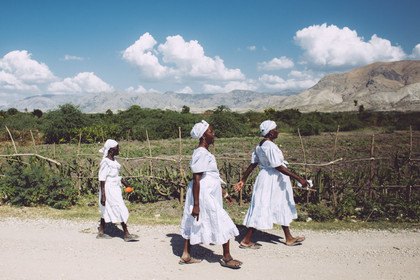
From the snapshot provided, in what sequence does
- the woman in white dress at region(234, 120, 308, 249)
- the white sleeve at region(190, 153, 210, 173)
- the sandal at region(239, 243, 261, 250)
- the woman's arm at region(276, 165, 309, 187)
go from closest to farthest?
the white sleeve at region(190, 153, 210, 173)
the woman's arm at region(276, 165, 309, 187)
the woman in white dress at region(234, 120, 308, 249)
the sandal at region(239, 243, 261, 250)

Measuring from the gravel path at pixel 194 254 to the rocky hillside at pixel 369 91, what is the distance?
90.3 meters

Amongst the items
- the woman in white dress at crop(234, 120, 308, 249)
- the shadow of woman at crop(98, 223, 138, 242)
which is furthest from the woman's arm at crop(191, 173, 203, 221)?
the shadow of woman at crop(98, 223, 138, 242)

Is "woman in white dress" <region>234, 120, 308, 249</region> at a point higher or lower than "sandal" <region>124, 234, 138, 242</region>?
higher

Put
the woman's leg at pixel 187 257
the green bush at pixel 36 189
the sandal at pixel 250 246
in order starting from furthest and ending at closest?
the green bush at pixel 36 189 → the sandal at pixel 250 246 → the woman's leg at pixel 187 257

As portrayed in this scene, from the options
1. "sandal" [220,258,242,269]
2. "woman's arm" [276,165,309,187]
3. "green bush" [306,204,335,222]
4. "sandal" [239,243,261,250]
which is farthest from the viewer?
"green bush" [306,204,335,222]

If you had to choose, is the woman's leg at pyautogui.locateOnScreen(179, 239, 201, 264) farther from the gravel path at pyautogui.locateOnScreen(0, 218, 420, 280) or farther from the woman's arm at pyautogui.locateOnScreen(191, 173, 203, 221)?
the woman's arm at pyautogui.locateOnScreen(191, 173, 203, 221)

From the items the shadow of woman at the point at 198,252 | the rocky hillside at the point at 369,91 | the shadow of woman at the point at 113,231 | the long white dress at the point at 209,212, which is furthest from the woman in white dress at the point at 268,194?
the rocky hillside at the point at 369,91

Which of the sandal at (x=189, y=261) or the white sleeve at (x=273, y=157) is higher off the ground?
the white sleeve at (x=273, y=157)

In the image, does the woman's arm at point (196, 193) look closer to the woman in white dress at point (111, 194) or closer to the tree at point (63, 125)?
the woman in white dress at point (111, 194)

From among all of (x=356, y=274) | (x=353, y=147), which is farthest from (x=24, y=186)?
(x=353, y=147)

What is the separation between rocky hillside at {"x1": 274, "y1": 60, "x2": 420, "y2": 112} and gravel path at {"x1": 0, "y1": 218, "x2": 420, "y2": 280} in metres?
90.3

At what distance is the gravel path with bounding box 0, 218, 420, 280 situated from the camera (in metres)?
Answer: 3.45

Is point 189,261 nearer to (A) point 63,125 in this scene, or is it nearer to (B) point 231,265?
(B) point 231,265

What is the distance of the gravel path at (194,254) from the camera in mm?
3453
